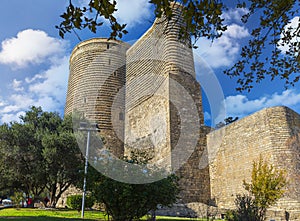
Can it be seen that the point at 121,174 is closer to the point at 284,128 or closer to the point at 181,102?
the point at 284,128

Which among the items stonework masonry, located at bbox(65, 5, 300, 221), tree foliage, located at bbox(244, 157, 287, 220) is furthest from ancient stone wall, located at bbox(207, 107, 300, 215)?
tree foliage, located at bbox(244, 157, 287, 220)

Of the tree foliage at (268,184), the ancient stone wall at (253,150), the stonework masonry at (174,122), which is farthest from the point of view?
the stonework masonry at (174,122)

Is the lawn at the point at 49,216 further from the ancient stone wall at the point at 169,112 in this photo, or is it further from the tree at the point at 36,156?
the ancient stone wall at the point at 169,112

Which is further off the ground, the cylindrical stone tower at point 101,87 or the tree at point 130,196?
the cylindrical stone tower at point 101,87

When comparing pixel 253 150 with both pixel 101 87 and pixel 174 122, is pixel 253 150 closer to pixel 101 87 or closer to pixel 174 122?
Answer: pixel 174 122

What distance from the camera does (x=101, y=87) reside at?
859 inches

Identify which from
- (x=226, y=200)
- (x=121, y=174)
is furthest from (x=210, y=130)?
(x=121, y=174)

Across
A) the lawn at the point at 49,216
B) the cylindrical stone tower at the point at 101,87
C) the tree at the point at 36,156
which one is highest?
the cylindrical stone tower at the point at 101,87

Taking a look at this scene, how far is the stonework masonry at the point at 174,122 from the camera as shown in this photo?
1285cm

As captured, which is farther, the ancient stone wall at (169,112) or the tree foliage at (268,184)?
the ancient stone wall at (169,112)

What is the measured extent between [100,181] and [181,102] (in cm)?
995

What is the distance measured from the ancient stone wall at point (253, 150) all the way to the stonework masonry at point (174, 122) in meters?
0.04

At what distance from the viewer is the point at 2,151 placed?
14.6m

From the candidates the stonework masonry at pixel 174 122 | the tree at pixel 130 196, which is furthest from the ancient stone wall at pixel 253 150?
the tree at pixel 130 196
